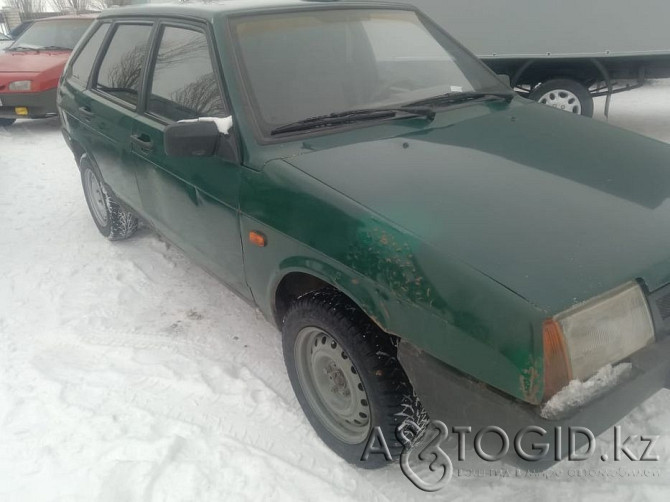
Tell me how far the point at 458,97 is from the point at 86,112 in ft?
8.48

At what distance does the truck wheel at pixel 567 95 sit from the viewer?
6918 mm

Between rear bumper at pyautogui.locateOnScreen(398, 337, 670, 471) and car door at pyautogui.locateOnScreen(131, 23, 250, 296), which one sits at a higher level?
car door at pyautogui.locateOnScreen(131, 23, 250, 296)

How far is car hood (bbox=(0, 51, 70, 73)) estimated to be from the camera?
26.8 feet

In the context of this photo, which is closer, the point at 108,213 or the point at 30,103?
the point at 108,213

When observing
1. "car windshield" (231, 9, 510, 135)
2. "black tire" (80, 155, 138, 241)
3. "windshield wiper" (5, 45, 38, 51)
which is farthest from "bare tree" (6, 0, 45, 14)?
"car windshield" (231, 9, 510, 135)

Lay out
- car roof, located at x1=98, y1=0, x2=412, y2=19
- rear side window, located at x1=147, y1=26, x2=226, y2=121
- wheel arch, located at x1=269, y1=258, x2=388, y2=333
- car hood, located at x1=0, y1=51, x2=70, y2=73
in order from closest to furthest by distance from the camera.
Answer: wheel arch, located at x1=269, y1=258, x2=388, y2=333 < rear side window, located at x1=147, y1=26, x2=226, y2=121 < car roof, located at x1=98, y1=0, x2=412, y2=19 < car hood, located at x1=0, y1=51, x2=70, y2=73

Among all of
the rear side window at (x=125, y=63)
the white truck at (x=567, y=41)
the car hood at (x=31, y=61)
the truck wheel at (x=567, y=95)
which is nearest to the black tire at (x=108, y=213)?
the rear side window at (x=125, y=63)

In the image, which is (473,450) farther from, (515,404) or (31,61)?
(31,61)

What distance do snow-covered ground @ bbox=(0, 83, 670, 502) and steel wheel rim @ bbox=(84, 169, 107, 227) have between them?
395 millimetres

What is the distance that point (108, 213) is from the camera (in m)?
4.33

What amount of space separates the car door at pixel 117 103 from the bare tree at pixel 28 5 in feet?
133

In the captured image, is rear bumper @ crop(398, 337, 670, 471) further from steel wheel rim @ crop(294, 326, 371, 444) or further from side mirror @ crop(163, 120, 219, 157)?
side mirror @ crop(163, 120, 219, 157)

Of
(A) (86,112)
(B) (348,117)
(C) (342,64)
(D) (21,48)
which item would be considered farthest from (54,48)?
(B) (348,117)

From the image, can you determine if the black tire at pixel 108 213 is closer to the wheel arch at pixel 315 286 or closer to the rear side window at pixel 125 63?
the rear side window at pixel 125 63
